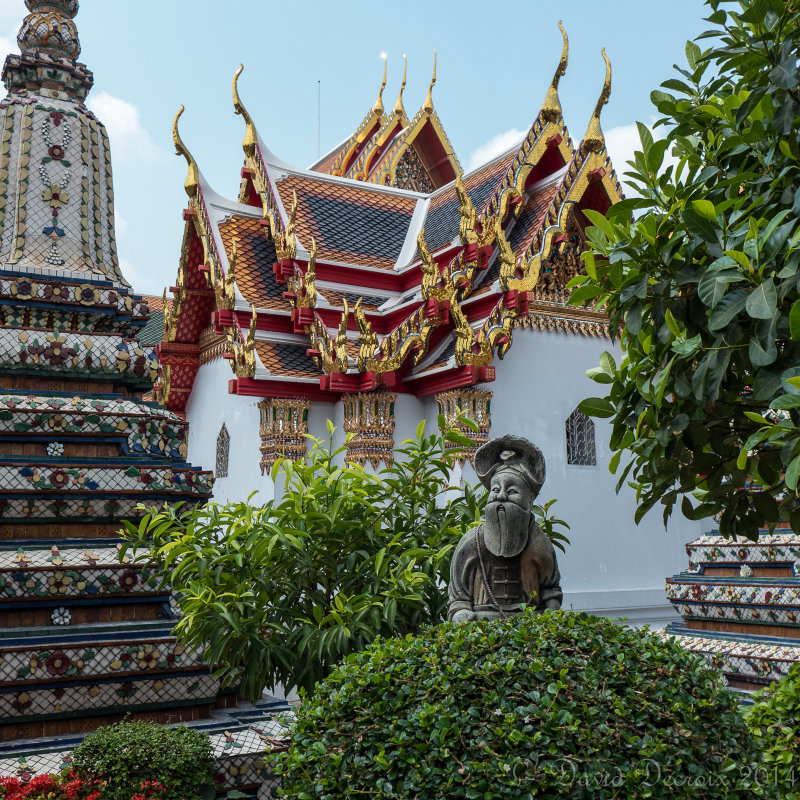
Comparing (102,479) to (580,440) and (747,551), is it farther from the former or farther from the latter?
(580,440)

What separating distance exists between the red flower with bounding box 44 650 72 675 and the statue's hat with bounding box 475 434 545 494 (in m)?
2.32

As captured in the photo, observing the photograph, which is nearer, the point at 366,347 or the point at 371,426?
the point at 366,347

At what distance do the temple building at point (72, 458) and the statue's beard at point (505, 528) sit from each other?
1589mm

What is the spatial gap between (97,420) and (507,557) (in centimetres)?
275

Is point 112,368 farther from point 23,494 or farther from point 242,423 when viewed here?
point 242,423

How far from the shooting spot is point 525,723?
253cm

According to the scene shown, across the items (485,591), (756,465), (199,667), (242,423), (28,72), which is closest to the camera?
(756,465)

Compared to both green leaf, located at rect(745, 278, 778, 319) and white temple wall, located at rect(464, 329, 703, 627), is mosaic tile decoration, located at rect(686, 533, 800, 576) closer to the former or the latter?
white temple wall, located at rect(464, 329, 703, 627)

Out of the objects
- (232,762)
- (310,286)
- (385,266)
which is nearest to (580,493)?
(385,266)

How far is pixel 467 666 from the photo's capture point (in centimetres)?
271

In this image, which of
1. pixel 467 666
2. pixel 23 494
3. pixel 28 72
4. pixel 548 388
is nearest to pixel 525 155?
pixel 548 388

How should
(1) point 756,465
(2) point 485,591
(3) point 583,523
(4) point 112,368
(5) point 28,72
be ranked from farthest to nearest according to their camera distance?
1. (3) point 583,523
2. (5) point 28,72
3. (4) point 112,368
4. (2) point 485,591
5. (1) point 756,465

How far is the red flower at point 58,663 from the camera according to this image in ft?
14.5

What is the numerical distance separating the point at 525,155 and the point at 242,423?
475 cm
